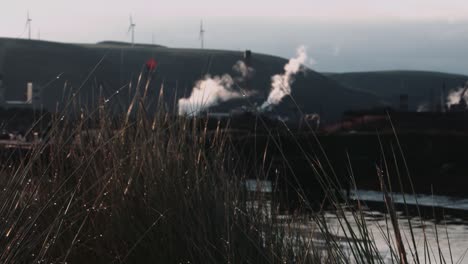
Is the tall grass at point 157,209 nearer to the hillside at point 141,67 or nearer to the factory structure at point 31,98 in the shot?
the factory structure at point 31,98

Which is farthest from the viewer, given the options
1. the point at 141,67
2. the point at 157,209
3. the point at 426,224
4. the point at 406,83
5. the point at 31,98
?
the point at 406,83

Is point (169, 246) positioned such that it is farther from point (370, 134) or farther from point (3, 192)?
point (370, 134)

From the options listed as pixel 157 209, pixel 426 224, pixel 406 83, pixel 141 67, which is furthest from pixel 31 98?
pixel 406 83

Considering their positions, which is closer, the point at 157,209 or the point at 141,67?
the point at 157,209

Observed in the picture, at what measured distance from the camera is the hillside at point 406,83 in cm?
16150

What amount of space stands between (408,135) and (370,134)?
138 centimetres

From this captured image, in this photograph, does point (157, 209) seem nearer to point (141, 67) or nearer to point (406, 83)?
point (141, 67)

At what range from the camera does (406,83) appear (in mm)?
173625

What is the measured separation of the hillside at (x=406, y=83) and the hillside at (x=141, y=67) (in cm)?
1308

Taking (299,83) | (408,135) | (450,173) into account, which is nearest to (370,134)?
(408,135)

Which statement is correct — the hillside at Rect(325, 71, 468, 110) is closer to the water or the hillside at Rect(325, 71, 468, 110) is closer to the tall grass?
the water

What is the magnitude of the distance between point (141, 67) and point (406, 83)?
1916 inches

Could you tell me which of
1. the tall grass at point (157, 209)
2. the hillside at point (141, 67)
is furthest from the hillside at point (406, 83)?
the tall grass at point (157, 209)

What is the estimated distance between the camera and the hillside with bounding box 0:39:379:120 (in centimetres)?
12594
